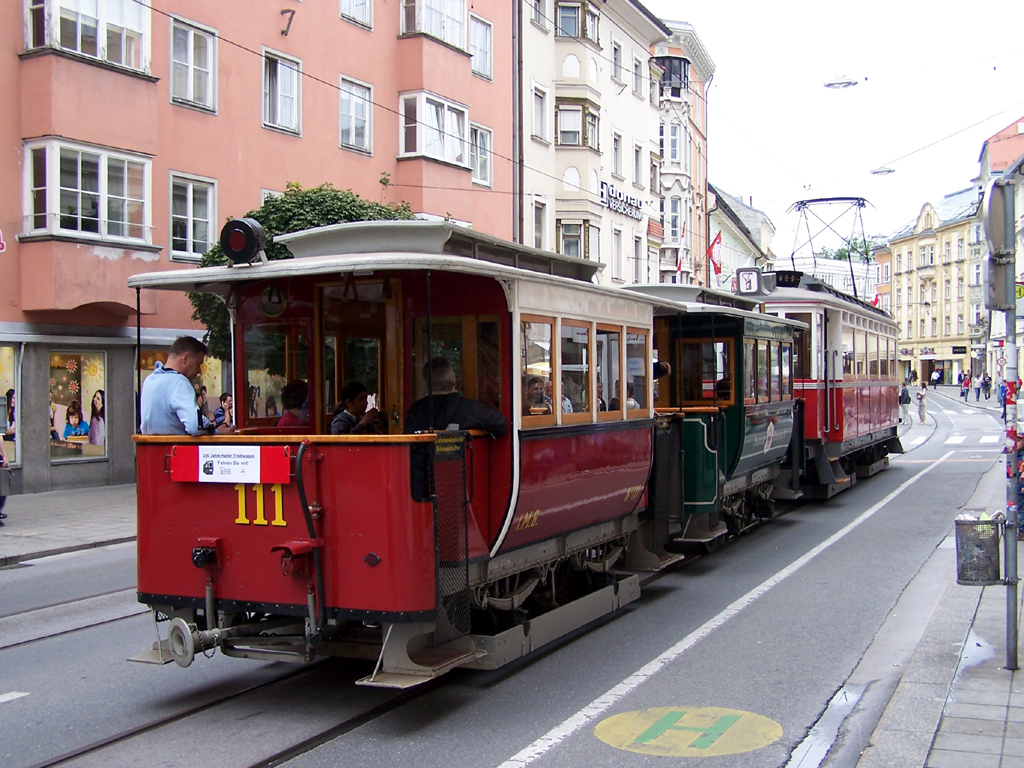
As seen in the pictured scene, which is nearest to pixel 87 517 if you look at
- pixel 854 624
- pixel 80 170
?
pixel 80 170

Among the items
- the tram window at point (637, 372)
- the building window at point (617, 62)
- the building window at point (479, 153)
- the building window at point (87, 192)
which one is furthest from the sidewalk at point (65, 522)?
the building window at point (617, 62)

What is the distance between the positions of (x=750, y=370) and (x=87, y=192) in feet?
39.7

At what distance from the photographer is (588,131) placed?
3597 centimetres

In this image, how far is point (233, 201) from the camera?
21922mm

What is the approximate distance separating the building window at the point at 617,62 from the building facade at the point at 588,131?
0.04 m

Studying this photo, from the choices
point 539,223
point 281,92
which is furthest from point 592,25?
point 281,92

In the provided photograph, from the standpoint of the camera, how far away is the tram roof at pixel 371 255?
19.7ft

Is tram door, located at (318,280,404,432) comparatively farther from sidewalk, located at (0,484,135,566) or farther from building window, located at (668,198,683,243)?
building window, located at (668,198,683,243)

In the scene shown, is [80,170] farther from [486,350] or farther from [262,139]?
[486,350]

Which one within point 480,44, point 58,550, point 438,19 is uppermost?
point 480,44

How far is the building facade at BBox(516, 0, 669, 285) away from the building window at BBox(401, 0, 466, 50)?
444cm

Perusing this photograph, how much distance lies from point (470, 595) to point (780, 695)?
2.06m

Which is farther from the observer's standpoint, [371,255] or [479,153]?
[479,153]

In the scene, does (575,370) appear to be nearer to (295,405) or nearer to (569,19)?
(295,405)
